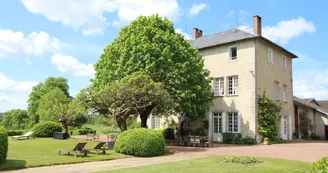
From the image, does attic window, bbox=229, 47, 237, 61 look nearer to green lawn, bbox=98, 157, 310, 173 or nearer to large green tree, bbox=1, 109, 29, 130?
green lawn, bbox=98, 157, 310, 173

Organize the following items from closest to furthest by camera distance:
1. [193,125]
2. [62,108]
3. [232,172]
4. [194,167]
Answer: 1. [232,172]
2. [194,167]
3. [62,108]
4. [193,125]

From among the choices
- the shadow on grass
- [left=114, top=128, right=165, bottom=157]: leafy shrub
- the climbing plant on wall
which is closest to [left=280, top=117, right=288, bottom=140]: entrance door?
the climbing plant on wall

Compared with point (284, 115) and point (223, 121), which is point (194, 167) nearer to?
A: point (223, 121)

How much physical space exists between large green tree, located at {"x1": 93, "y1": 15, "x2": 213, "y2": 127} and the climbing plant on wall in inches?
175

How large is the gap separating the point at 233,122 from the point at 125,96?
36.7ft

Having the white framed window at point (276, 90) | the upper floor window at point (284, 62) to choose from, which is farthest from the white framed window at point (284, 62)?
the white framed window at point (276, 90)

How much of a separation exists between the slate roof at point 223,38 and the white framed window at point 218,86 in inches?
127

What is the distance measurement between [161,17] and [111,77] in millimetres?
6120

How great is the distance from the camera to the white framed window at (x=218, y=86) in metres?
26.4

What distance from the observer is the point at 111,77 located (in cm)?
2162

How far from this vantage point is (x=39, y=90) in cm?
5894

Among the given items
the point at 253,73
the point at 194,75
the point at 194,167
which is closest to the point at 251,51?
the point at 253,73

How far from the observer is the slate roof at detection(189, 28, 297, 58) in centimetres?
2538

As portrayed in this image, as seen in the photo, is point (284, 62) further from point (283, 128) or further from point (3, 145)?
point (3, 145)
